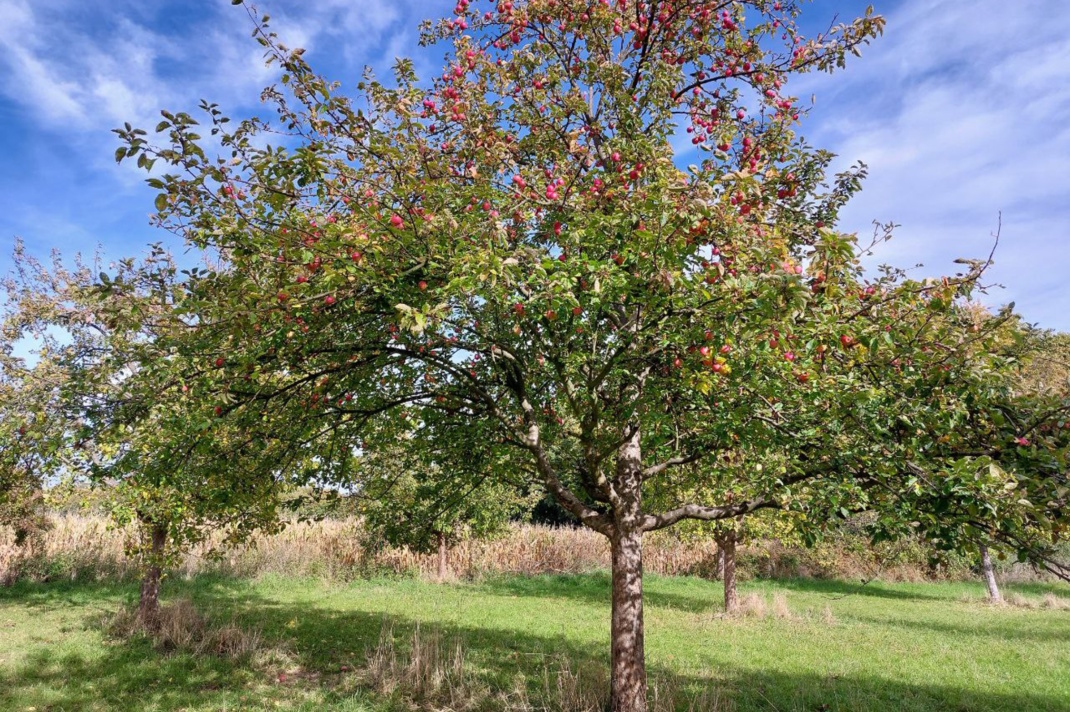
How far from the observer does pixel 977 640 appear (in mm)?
13039

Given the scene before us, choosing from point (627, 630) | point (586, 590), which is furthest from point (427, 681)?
point (586, 590)

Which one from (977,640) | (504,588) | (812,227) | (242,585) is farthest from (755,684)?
(242,585)

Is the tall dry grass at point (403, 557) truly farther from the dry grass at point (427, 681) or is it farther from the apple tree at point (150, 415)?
the apple tree at point (150, 415)

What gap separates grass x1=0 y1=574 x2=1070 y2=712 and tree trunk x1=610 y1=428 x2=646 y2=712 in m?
1.55

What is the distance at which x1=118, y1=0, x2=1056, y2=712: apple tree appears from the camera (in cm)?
411

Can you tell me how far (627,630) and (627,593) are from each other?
1.29ft

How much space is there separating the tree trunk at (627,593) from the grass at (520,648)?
1.55 meters

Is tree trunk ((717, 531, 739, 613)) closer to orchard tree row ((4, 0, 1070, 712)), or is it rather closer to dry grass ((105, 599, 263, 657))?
orchard tree row ((4, 0, 1070, 712))

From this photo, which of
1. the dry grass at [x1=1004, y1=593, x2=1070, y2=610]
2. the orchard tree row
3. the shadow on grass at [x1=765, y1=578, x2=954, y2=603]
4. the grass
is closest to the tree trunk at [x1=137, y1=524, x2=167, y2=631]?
the grass

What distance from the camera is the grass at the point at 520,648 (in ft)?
26.9

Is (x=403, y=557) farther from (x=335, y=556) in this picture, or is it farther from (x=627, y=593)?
(x=627, y=593)

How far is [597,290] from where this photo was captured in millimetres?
3590

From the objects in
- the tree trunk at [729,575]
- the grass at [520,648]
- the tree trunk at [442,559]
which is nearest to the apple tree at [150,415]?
the grass at [520,648]

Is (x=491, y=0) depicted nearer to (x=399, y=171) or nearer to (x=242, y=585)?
(x=399, y=171)
